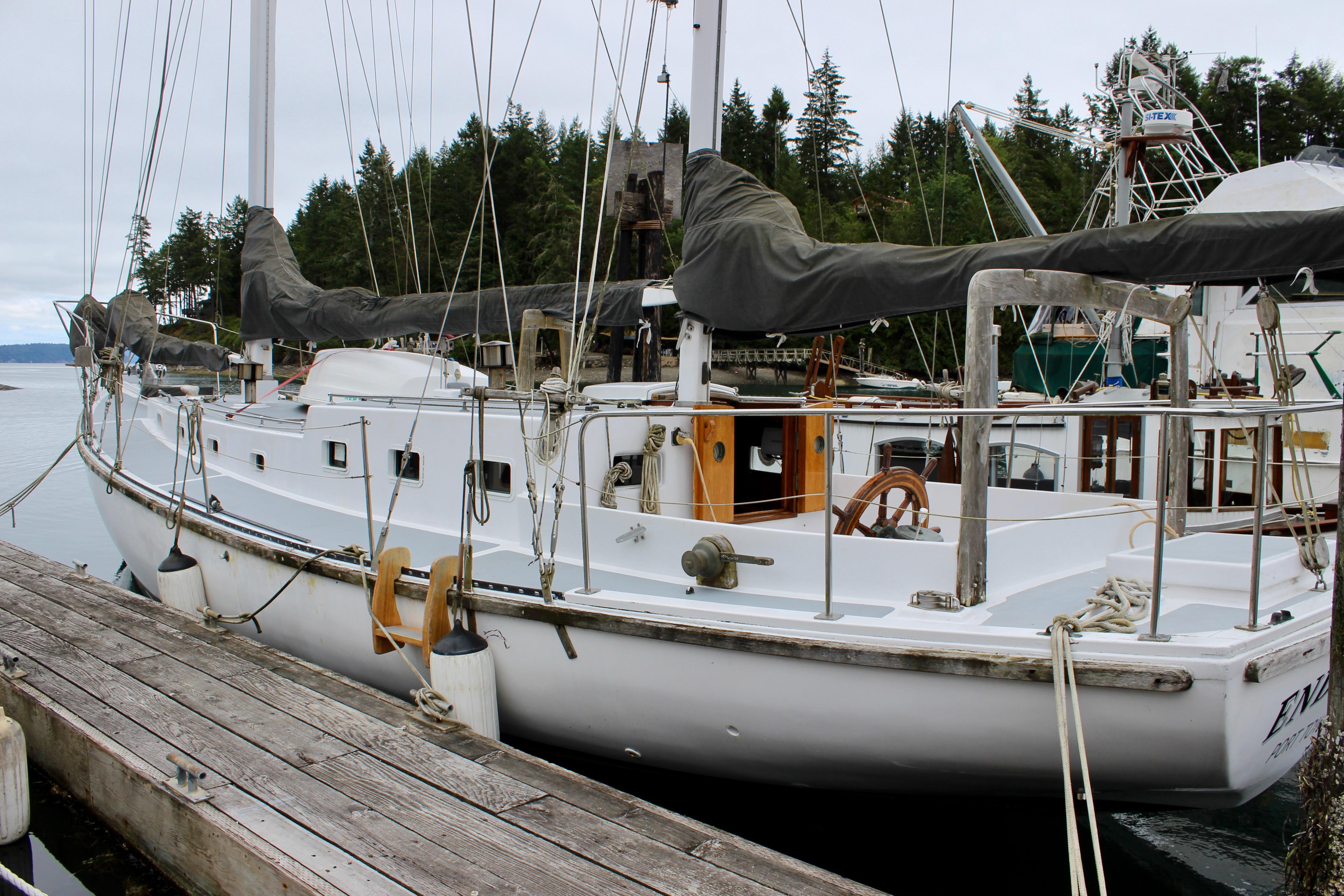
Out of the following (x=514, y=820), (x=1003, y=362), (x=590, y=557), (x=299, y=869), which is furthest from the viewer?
(x=1003, y=362)

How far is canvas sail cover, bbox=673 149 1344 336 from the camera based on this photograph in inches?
158

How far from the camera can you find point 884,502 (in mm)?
5906

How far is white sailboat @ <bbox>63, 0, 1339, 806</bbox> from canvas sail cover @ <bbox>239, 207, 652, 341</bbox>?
0.81m

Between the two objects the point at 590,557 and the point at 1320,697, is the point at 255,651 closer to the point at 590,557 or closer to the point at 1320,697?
the point at 590,557

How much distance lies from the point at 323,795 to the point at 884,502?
3.78m

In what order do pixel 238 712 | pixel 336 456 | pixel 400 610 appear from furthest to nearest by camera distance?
pixel 336 456
pixel 400 610
pixel 238 712

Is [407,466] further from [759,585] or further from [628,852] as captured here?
[628,852]

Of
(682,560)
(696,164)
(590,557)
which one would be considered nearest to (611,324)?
(696,164)

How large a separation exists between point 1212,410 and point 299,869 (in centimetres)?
397

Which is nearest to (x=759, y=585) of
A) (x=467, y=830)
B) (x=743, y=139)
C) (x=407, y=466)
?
(x=467, y=830)

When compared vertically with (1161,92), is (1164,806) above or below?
below

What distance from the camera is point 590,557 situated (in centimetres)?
567

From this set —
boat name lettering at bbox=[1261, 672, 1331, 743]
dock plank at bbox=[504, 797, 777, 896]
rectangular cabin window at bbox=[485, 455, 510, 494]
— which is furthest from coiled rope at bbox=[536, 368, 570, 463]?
boat name lettering at bbox=[1261, 672, 1331, 743]

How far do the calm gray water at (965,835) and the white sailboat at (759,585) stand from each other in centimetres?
61
